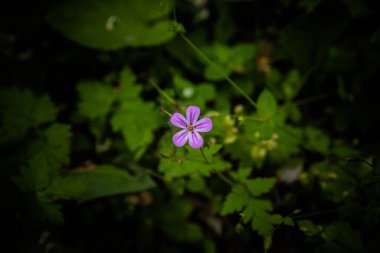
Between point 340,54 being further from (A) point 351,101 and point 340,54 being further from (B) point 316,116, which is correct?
(B) point 316,116

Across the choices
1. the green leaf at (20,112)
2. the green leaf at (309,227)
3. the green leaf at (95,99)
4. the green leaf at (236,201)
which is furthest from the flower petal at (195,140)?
the green leaf at (20,112)

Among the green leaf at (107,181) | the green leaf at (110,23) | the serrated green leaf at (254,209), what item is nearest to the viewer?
the serrated green leaf at (254,209)

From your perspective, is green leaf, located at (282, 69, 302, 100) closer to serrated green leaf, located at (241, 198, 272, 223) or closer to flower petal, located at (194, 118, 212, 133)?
serrated green leaf, located at (241, 198, 272, 223)

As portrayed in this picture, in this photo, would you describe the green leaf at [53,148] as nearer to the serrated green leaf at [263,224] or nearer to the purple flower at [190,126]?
the purple flower at [190,126]

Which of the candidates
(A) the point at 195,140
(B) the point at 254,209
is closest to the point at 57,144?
(A) the point at 195,140

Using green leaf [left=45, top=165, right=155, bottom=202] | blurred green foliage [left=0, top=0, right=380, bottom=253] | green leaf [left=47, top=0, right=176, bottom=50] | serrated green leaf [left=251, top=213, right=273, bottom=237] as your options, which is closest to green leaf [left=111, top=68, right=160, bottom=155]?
blurred green foliage [left=0, top=0, right=380, bottom=253]

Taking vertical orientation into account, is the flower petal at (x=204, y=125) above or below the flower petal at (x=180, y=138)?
above
